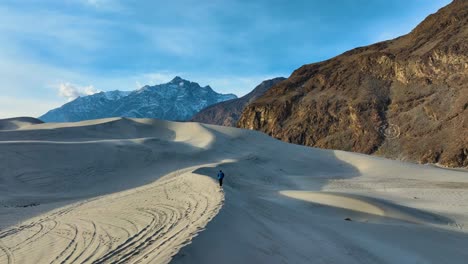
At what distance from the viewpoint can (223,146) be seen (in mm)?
38906

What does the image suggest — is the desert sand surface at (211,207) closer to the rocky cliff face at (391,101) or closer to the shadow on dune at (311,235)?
the shadow on dune at (311,235)

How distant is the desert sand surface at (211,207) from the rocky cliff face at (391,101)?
31.5 metres

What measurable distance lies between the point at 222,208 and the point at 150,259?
4.16 m

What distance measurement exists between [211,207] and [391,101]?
72.0m

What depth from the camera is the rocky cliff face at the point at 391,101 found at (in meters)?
62.0

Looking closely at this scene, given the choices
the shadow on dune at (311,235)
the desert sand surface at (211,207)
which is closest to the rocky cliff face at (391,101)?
the desert sand surface at (211,207)

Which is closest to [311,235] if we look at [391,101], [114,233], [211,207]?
[211,207]

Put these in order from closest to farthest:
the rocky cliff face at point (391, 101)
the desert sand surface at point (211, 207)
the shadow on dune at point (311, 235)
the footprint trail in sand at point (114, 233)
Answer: the footprint trail in sand at point (114, 233), the shadow on dune at point (311, 235), the desert sand surface at point (211, 207), the rocky cliff face at point (391, 101)

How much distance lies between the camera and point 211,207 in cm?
1081

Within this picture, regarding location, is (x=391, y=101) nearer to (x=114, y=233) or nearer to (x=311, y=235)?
(x=311, y=235)

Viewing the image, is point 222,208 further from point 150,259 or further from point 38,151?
point 38,151

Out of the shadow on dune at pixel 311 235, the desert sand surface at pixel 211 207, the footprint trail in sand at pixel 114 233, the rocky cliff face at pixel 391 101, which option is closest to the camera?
the footprint trail in sand at pixel 114 233

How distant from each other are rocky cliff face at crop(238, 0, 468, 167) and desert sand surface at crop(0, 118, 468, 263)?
31462 mm

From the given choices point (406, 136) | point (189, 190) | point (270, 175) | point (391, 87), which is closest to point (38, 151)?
point (189, 190)
